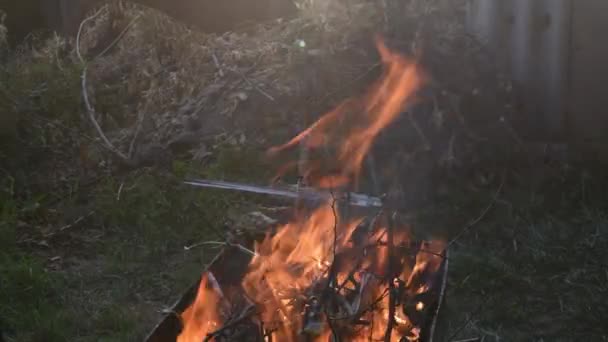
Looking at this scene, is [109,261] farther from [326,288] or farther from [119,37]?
[119,37]

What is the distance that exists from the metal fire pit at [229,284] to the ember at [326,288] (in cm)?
2

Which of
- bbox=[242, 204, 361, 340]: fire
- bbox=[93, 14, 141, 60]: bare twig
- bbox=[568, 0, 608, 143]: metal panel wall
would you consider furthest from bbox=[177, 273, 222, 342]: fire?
bbox=[93, 14, 141, 60]: bare twig

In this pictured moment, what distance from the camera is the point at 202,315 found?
2574 millimetres

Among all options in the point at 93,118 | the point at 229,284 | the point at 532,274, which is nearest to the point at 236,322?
the point at 229,284

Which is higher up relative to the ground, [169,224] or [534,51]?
[534,51]

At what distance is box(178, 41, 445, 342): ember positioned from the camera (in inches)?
97.0

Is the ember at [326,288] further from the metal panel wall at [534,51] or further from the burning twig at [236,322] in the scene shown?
the metal panel wall at [534,51]

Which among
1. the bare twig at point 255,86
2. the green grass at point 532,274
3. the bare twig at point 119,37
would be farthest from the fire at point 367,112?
the bare twig at point 119,37

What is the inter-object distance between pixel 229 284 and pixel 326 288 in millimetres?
388

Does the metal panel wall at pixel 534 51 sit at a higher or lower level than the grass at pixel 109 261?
higher

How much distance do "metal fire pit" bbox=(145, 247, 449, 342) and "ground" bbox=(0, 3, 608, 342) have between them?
165 mm

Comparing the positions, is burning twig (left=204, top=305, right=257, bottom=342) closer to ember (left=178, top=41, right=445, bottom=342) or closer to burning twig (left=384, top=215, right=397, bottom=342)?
ember (left=178, top=41, right=445, bottom=342)

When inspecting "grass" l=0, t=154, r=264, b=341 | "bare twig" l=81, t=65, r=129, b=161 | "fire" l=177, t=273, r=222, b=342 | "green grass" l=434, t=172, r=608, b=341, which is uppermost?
"bare twig" l=81, t=65, r=129, b=161

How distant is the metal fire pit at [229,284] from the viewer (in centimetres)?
242
